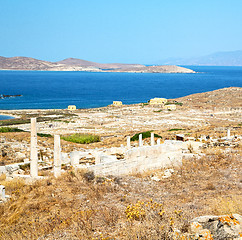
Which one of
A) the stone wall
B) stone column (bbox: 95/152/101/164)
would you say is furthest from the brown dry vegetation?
stone column (bbox: 95/152/101/164)

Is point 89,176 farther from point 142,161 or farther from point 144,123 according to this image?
point 144,123

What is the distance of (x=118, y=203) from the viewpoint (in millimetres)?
9297

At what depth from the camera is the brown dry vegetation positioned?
709 centimetres

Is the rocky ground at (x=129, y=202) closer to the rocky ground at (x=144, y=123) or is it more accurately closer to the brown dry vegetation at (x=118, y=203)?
the brown dry vegetation at (x=118, y=203)

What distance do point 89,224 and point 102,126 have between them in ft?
119

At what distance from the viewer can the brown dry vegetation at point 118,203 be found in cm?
709

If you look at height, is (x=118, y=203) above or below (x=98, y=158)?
below

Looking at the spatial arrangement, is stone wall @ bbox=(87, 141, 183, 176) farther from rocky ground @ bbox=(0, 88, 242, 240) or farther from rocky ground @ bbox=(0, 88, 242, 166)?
rocky ground @ bbox=(0, 88, 242, 166)

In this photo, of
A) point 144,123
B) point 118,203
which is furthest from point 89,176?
point 144,123

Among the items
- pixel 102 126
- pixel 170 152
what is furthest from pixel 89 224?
pixel 102 126

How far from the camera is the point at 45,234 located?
24.2ft

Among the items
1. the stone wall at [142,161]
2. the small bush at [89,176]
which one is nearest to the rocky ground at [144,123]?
the stone wall at [142,161]

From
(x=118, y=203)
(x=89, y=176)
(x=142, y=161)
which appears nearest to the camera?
(x=118, y=203)

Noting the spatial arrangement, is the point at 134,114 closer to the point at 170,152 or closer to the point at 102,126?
the point at 102,126
